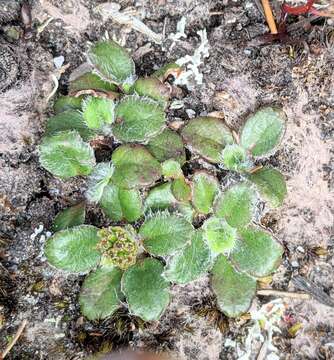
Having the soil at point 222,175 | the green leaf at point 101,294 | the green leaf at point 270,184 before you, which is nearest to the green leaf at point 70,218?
the soil at point 222,175

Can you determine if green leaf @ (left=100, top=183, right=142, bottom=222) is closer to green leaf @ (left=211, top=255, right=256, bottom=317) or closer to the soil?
the soil

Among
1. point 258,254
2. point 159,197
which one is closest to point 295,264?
point 258,254

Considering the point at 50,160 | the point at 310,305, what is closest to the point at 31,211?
the point at 50,160

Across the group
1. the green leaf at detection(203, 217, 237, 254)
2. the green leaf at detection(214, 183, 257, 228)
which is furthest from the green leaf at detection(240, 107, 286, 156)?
the green leaf at detection(203, 217, 237, 254)

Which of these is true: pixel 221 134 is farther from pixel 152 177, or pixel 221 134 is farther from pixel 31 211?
pixel 31 211

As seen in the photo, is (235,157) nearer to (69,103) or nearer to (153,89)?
(153,89)
